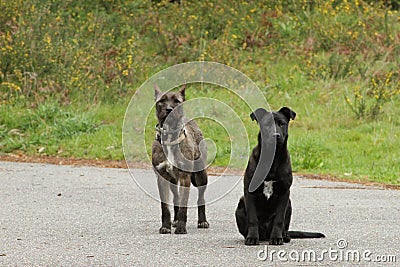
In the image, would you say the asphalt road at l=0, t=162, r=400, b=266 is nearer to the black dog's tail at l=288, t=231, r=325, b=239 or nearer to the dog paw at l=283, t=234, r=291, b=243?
the dog paw at l=283, t=234, r=291, b=243

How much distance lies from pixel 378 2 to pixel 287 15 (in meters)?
2.67

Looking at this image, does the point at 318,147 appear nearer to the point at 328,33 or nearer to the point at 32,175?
the point at 32,175

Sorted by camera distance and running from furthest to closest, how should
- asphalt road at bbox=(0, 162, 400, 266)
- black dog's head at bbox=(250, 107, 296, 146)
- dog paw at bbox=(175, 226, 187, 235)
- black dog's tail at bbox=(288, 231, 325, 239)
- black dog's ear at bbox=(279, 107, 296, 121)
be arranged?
dog paw at bbox=(175, 226, 187, 235)
black dog's tail at bbox=(288, 231, 325, 239)
black dog's ear at bbox=(279, 107, 296, 121)
black dog's head at bbox=(250, 107, 296, 146)
asphalt road at bbox=(0, 162, 400, 266)

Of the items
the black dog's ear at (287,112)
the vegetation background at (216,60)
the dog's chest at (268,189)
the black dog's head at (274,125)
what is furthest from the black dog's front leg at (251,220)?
the vegetation background at (216,60)

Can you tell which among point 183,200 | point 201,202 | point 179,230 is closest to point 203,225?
point 201,202

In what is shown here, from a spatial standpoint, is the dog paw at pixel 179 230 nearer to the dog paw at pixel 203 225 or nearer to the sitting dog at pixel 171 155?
the sitting dog at pixel 171 155

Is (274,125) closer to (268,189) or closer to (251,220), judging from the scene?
(268,189)

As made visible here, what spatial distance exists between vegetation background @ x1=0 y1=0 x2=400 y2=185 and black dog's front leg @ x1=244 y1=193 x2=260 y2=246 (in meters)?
5.94

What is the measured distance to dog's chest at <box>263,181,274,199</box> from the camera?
7227 millimetres

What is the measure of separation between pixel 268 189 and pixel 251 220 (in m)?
0.32

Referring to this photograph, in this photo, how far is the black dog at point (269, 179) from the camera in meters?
7.20

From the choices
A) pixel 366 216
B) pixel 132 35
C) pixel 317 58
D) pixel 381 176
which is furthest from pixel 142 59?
pixel 366 216

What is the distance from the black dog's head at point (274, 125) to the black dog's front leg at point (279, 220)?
493 millimetres

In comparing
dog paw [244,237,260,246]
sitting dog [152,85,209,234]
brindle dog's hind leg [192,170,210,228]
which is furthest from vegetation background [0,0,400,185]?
dog paw [244,237,260,246]
